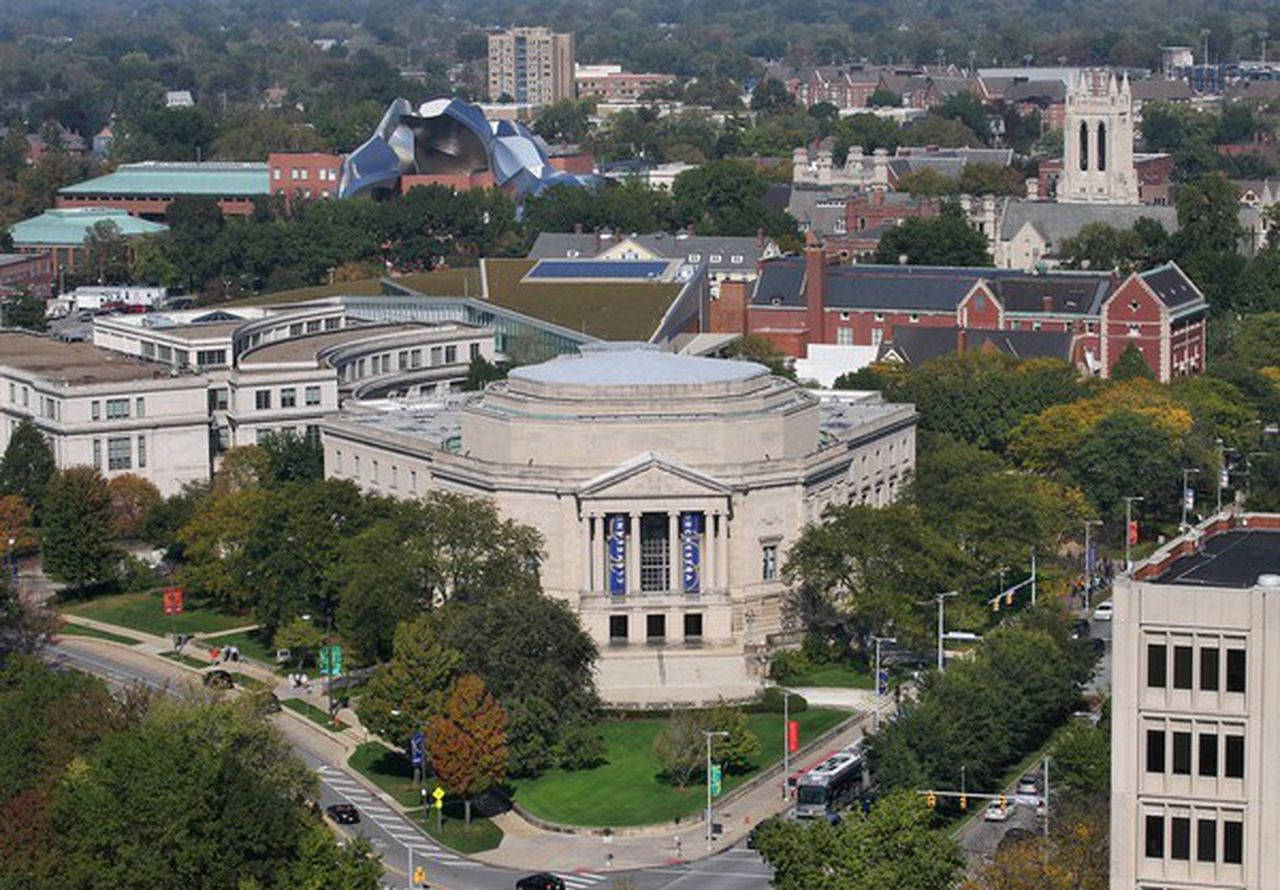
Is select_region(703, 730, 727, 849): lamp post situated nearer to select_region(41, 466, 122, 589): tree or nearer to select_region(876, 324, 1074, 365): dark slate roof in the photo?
select_region(41, 466, 122, 589): tree

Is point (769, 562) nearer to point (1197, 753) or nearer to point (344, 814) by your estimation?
point (344, 814)

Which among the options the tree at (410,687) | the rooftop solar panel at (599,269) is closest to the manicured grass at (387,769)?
the tree at (410,687)

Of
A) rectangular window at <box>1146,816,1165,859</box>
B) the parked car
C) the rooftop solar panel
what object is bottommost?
the parked car

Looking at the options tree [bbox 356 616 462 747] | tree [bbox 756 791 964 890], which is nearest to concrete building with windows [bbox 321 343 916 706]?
tree [bbox 356 616 462 747]

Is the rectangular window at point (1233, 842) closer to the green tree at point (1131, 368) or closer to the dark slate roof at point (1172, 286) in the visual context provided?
the green tree at point (1131, 368)

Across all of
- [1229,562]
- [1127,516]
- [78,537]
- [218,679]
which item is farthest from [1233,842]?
[78,537]

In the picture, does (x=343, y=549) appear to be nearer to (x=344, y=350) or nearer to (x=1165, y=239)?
(x=344, y=350)
